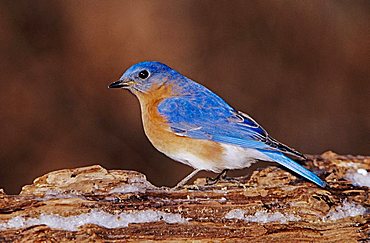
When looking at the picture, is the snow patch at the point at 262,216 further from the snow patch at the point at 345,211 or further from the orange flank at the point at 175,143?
the orange flank at the point at 175,143

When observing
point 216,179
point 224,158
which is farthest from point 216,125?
point 216,179

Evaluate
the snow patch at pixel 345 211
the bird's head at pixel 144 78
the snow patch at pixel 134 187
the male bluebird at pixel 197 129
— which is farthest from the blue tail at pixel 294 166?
the bird's head at pixel 144 78

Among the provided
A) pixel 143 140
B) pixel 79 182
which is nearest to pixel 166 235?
pixel 79 182

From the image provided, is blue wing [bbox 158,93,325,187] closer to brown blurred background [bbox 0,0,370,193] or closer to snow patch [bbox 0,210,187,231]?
snow patch [bbox 0,210,187,231]

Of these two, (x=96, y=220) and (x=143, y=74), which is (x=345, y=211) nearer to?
(x=96, y=220)

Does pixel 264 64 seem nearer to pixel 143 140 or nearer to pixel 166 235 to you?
pixel 143 140
